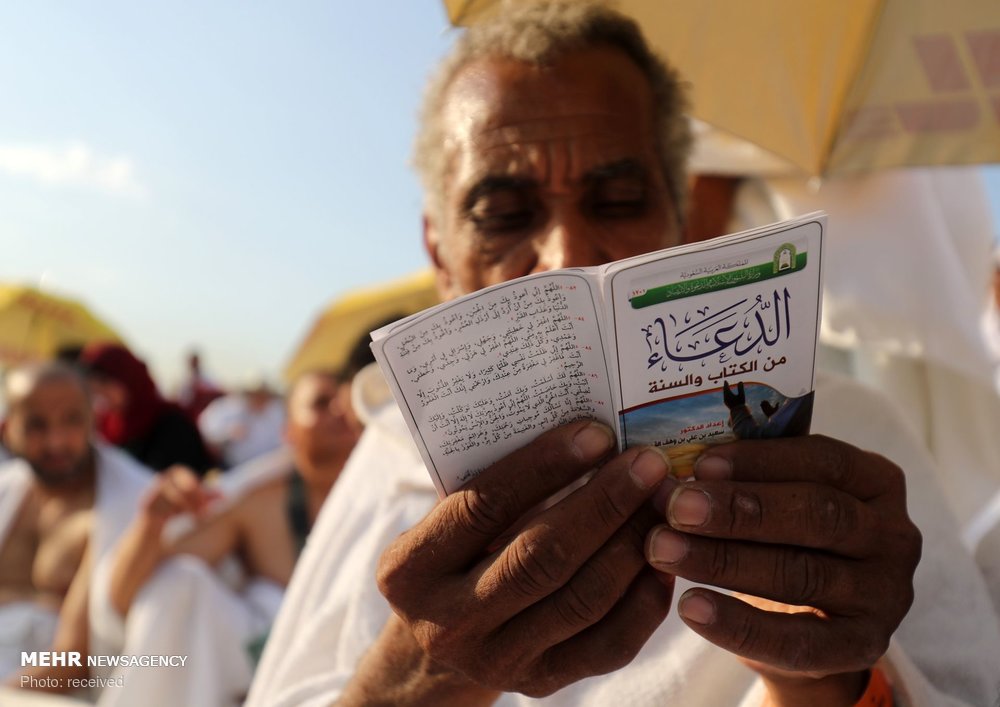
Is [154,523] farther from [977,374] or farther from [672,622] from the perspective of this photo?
[977,374]

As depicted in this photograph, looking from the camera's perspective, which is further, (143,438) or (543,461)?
(143,438)

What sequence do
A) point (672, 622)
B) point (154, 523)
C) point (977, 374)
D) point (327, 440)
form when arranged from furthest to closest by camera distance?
point (327, 440)
point (154, 523)
point (977, 374)
point (672, 622)

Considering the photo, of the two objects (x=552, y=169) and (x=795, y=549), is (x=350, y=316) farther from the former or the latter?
(x=795, y=549)

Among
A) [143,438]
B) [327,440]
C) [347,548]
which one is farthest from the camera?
[143,438]

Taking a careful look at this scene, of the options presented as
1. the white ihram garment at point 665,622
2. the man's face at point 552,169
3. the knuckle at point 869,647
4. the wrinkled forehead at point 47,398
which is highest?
the man's face at point 552,169

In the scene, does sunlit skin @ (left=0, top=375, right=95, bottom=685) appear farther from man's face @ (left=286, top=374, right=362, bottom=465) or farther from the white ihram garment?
the white ihram garment

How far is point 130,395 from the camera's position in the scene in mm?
5969

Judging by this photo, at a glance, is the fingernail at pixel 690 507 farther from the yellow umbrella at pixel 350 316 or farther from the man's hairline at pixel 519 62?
the yellow umbrella at pixel 350 316

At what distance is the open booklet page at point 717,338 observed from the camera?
1.04 metres

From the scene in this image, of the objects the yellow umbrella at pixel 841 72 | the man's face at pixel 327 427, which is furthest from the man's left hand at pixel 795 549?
the man's face at pixel 327 427

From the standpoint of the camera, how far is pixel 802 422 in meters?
1.14

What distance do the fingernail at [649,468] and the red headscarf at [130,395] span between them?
5.61m

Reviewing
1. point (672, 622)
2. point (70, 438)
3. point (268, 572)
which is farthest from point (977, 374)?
point (70, 438)

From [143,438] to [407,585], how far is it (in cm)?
540
